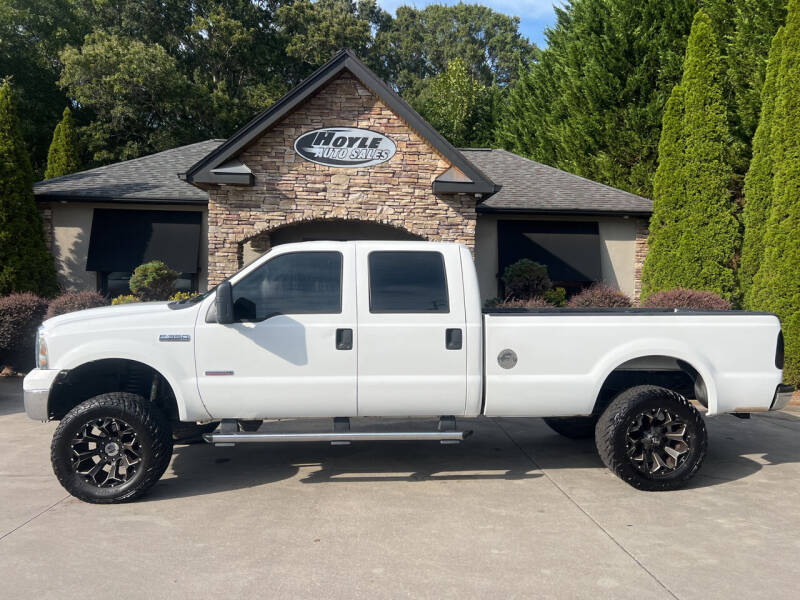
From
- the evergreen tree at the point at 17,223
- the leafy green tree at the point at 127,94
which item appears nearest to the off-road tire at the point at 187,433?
the evergreen tree at the point at 17,223

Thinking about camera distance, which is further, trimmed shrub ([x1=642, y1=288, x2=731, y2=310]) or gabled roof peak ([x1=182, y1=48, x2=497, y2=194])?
gabled roof peak ([x1=182, y1=48, x2=497, y2=194])

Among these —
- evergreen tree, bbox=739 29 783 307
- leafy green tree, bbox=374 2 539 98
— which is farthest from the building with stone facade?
leafy green tree, bbox=374 2 539 98

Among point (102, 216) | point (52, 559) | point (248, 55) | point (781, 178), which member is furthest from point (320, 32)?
point (52, 559)

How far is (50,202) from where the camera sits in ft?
47.5

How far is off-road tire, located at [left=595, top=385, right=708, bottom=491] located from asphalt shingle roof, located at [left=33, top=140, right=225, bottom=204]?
11453mm

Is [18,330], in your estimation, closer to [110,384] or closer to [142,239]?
[142,239]

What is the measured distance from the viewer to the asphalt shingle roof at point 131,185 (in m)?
14.3

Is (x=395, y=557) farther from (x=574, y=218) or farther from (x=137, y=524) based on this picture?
(x=574, y=218)

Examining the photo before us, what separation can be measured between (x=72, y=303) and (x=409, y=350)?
343 inches

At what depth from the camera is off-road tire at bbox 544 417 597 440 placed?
682 cm

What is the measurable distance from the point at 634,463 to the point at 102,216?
13.5 meters

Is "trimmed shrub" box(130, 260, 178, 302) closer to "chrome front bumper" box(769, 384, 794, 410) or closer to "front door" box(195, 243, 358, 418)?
"front door" box(195, 243, 358, 418)

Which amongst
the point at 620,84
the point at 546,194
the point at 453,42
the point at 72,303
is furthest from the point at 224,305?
the point at 453,42

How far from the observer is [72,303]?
37.4 feet
